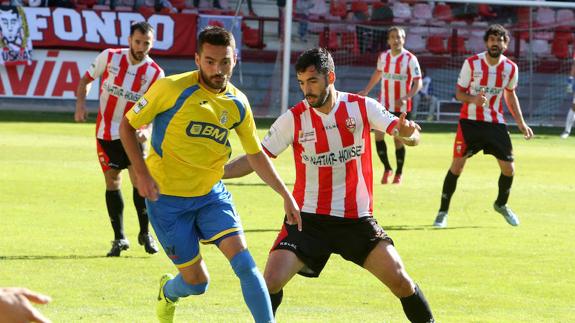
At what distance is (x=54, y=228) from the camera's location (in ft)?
40.0

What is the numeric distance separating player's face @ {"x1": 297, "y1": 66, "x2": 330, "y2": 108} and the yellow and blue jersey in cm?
39

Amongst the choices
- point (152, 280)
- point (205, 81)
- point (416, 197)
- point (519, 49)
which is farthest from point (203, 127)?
point (519, 49)

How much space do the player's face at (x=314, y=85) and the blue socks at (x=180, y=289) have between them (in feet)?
4.37

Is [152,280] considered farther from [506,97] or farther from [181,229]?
[506,97]

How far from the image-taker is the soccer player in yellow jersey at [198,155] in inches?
270

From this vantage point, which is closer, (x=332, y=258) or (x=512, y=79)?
(x=332, y=258)

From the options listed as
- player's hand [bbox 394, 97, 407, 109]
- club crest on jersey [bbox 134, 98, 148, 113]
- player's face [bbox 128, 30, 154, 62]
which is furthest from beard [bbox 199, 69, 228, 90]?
player's hand [bbox 394, 97, 407, 109]

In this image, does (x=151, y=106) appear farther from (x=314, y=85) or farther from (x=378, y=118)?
(x=378, y=118)

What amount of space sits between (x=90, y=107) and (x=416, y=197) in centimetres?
1595

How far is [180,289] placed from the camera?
24.0 ft

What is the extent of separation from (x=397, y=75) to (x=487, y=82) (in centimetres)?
469

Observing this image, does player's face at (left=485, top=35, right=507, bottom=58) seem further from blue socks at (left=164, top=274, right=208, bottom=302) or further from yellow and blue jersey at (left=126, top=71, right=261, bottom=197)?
blue socks at (left=164, top=274, right=208, bottom=302)

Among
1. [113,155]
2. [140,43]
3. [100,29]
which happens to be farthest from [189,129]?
[100,29]

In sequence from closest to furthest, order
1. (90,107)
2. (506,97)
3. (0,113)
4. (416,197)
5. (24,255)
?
(24,255) < (506,97) < (416,197) < (0,113) < (90,107)
